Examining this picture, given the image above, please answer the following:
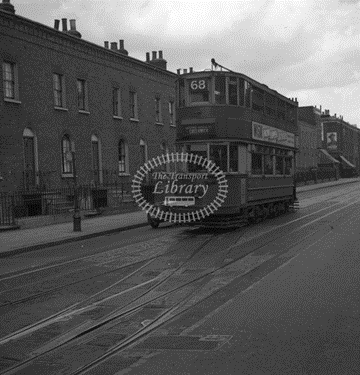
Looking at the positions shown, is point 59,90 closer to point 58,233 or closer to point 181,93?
point 58,233

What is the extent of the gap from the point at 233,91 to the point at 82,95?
1377 centimetres

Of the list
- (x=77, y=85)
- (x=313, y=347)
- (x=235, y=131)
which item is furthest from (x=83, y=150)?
(x=313, y=347)

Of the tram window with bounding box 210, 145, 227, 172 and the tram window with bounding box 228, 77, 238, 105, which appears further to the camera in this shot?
the tram window with bounding box 228, 77, 238, 105

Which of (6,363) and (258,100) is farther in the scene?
(258,100)

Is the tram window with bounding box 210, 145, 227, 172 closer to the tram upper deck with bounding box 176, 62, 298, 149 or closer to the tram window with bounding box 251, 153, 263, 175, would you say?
the tram upper deck with bounding box 176, 62, 298, 149

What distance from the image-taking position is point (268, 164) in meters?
20.7

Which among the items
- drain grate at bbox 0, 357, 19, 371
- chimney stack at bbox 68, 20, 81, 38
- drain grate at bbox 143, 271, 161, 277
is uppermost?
chimney stack at bbox 68, 20, 81, 38

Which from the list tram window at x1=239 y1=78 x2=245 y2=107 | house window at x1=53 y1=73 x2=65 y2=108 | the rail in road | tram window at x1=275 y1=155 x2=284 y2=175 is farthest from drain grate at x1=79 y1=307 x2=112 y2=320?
house window at x1=53 y1=73 x2=65 y2=108

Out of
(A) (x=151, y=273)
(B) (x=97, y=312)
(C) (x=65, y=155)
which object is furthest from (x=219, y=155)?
(C) (x=65, y=155)

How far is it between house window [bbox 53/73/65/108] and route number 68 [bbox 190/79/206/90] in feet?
38.7

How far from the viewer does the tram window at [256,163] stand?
18.7 m

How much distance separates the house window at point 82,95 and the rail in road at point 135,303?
1594cm

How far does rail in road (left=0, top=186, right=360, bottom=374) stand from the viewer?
5613mm

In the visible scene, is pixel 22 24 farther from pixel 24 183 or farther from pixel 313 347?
pixel 313 347
